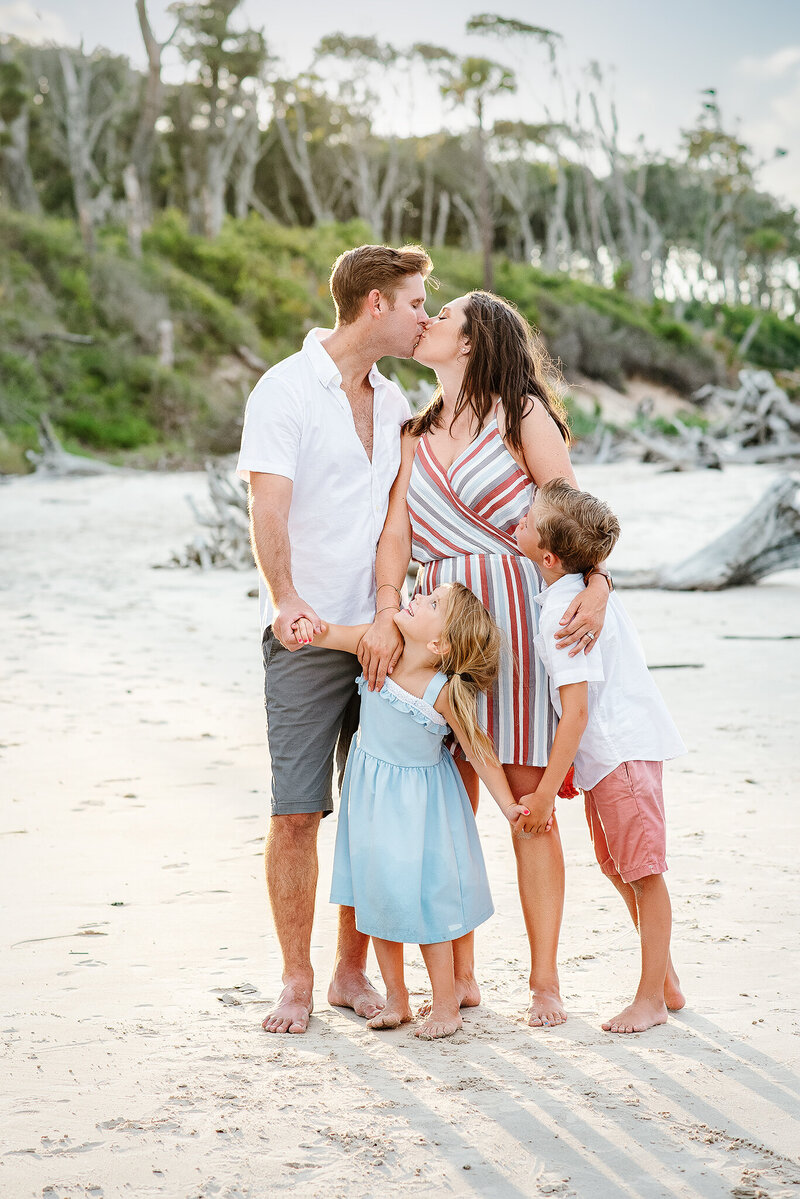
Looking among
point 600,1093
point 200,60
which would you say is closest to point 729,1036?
point 600,1093

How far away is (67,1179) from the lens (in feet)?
6.86

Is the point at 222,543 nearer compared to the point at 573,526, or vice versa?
the point at 573,526

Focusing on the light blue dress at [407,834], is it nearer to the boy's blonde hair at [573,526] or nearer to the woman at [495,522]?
the woman at [495,522]

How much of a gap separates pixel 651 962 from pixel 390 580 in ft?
3.55

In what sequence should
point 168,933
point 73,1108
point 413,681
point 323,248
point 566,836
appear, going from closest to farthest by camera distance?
point 73,1108
point 413,681
point 168,933
point 566,836
point 323,248

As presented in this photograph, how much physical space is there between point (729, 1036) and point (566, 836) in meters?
1.59

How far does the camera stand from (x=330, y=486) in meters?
3.02

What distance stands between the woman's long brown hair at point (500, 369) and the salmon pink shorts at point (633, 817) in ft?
2.69

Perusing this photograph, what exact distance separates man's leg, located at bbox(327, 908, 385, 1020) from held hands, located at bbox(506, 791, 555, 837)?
527mm

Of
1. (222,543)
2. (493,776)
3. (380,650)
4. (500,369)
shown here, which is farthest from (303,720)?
(222,543)

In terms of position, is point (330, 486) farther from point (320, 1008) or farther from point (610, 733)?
point (320, 1008)

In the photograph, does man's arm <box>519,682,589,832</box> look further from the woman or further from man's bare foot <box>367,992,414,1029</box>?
man's bare foot <box>367,992,414,1029</box>

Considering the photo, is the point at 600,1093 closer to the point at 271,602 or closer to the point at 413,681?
the point at 413,681

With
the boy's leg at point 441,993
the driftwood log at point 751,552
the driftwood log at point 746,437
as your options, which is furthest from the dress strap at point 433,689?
the driftwood log at point 746,437
